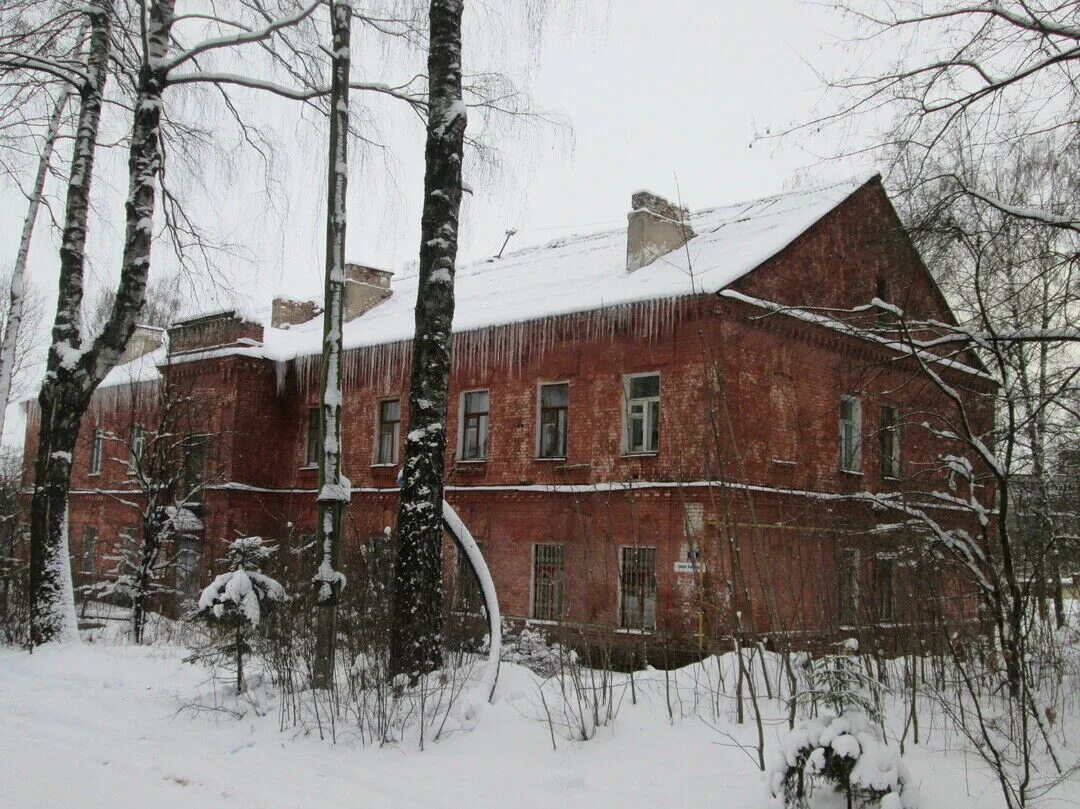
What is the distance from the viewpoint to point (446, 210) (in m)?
8.49

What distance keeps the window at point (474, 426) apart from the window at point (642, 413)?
381 centimetres

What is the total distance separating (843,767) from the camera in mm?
4906

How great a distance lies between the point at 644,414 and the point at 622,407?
1.41 feet

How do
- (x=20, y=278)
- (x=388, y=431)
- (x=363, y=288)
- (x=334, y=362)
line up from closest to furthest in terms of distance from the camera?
(x=334, y=362) < (x=20, y=278) < (x=388, y=431) < (x=363, y=288)

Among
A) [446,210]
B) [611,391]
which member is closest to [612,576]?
[611,391]

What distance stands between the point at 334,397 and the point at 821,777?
18.0 feet

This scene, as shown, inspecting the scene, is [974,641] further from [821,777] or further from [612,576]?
[612,576]

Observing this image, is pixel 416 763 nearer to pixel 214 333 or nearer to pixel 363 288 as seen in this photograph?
pixel 214 333

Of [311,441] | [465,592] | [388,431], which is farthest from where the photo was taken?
[311,441]

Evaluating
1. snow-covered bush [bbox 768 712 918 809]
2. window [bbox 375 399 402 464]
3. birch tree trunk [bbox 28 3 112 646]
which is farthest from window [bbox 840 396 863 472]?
snow-covered bush [bbox 768 712 918 809]

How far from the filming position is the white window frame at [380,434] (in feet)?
73.1

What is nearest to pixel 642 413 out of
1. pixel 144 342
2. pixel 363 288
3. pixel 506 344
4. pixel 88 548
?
pixel 506 344

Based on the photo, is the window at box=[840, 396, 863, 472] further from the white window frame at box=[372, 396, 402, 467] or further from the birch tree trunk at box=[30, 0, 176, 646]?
the birch tree trunk at box=[30, 0, 176, 646]

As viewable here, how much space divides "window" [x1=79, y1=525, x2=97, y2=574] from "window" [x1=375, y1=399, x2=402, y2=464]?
419 inches
